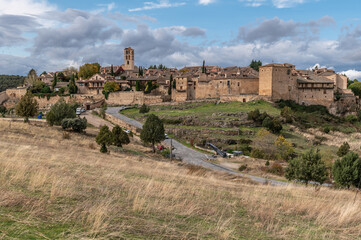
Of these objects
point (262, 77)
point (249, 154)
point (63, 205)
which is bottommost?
point (249, 154)

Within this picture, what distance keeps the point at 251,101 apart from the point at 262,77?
202 inches

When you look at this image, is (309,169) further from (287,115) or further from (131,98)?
(131,98)

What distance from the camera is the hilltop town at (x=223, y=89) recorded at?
60375mm

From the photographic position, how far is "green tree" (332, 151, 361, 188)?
20.8 meters

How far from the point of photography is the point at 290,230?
522cm

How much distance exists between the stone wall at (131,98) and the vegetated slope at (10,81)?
64.1m

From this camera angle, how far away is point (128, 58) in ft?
299

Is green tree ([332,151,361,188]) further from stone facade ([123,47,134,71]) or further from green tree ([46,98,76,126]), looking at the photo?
stone facade ([123,47,134,71])

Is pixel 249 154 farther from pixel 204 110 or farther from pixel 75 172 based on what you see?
pixel 75 172

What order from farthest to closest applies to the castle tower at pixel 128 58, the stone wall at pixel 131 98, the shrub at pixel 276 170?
Result: 1. the castle tower at pixel 128 58
2. the stone wall at pixel 131 98
3. the shrub at pixel 276 170

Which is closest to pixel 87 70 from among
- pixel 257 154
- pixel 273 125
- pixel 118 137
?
pixel 273 125

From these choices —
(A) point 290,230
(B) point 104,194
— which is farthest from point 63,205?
(A) point 290,230

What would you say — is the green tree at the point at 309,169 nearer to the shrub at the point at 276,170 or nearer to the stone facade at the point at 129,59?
the shrub at the point at 276,170

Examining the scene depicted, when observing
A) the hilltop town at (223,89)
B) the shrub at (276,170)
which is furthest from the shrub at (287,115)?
the shrub at (276,170)
